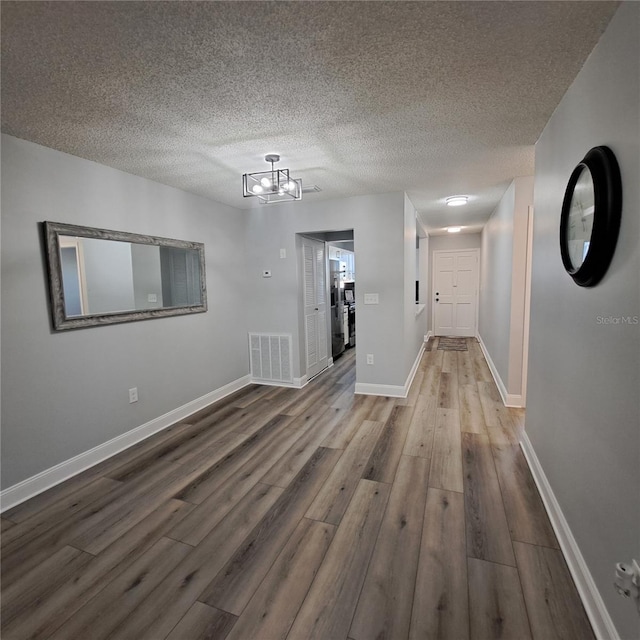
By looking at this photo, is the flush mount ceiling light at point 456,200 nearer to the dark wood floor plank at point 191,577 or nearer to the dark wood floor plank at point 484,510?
the dark wood floor plank at point 484,510

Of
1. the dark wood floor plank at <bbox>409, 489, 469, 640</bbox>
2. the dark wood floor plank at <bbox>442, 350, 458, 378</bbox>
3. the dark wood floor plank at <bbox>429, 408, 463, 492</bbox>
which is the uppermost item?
the dark wood floor plank at <bbox>442, 350, 458, 378</bbox>

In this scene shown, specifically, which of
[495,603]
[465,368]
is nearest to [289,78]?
[495,603]

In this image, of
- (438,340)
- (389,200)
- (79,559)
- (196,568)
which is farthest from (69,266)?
(438,340)

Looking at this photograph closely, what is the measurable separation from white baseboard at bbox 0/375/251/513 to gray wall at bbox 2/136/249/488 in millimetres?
48

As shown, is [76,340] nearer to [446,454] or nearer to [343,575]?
[343,575]

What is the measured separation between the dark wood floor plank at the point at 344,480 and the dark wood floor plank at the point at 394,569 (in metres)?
0.27

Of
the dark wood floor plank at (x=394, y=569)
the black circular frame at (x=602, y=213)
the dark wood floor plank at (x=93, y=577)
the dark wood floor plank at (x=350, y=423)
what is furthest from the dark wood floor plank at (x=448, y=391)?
the dark wood floor plank at (x=93, y=577)

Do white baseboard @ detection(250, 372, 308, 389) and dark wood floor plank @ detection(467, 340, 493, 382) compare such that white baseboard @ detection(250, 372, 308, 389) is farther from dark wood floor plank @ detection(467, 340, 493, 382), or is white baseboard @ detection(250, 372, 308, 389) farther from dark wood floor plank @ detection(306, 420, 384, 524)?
dark wood floor plank @ detection(467, 340, 493, 382)

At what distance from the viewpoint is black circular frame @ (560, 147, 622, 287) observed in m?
1.24

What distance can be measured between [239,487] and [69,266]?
6.42 feet

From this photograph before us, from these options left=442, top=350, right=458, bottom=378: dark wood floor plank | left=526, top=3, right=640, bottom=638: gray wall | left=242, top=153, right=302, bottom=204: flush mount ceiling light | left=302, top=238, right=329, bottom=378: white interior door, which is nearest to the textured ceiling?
left=242, top=153, right=302, bottom=204: flush mount ceiling light

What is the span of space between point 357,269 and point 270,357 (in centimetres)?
160

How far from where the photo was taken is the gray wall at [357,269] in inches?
150

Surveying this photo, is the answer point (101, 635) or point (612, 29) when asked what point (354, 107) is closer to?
point (612, 29)
